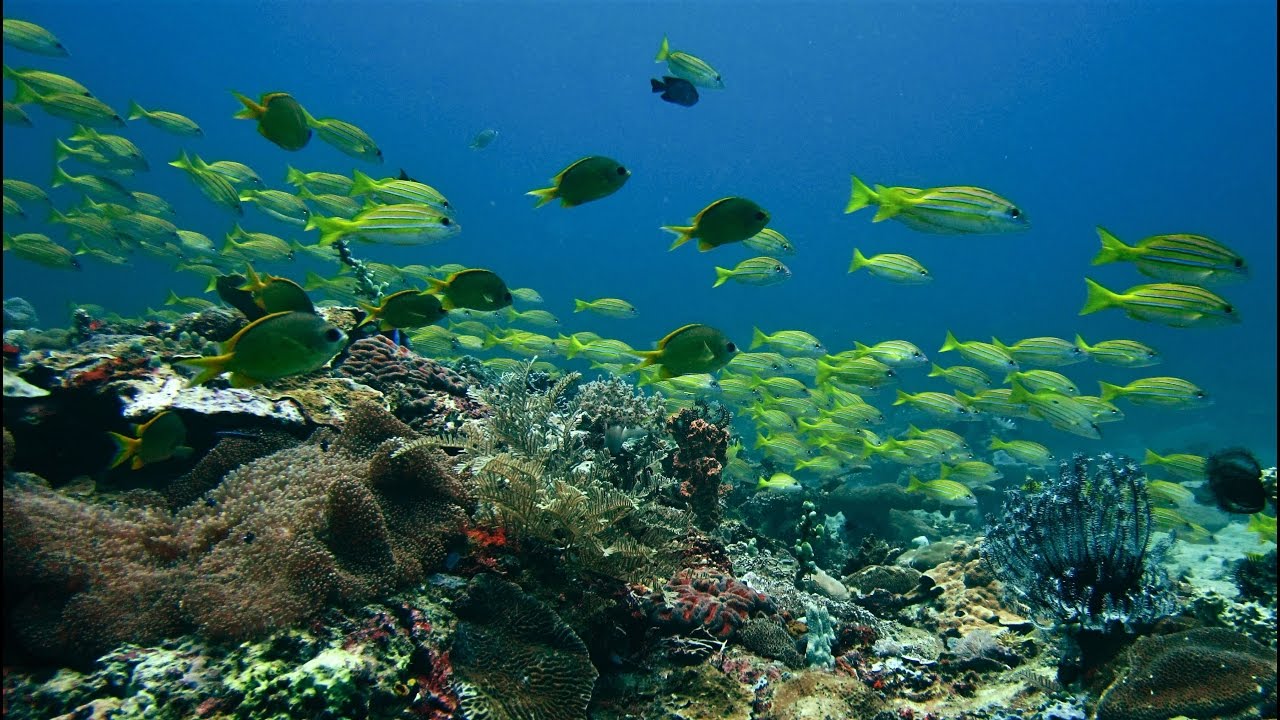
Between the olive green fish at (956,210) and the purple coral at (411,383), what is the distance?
4.59 m

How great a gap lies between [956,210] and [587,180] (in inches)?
134

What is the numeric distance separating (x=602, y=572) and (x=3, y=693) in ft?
8.91

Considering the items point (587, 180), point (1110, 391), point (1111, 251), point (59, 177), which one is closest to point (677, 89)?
point (587, 180)

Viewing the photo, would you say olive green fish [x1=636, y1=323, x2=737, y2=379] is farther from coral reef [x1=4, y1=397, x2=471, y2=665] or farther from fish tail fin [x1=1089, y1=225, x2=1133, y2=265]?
fish tail fin [x1=1089, y1=225, x2=1133, y2=265]

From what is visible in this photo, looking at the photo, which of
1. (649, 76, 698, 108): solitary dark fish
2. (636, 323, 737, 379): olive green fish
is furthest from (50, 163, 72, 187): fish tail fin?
(636, 323, 737, 379): olive green fish

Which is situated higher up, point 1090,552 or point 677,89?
point 677,89

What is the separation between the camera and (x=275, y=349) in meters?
2.77

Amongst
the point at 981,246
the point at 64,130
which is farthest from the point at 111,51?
the point at 981,246

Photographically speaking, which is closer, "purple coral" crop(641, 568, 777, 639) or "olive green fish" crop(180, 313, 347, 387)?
"olive green fish" crop(180, 313, 347, 387)

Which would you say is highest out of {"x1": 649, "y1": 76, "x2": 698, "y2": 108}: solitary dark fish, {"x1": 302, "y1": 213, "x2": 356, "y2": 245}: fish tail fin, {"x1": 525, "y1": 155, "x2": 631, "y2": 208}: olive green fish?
{"x1": 649, "y1": 76, "x2": 698, "y2": 108}: solitary dark fish

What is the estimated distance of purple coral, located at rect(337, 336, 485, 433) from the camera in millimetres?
5691

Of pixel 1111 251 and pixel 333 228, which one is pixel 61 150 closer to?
pixel 333 228

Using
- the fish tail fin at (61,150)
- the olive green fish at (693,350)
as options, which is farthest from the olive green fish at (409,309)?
the fish tail fin at (61,150)

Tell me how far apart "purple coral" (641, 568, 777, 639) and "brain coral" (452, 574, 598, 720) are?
967 millimetres
